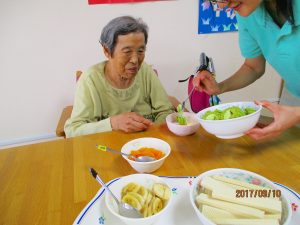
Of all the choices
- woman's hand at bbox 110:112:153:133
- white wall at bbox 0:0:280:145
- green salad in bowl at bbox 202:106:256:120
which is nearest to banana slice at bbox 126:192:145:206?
green salad in bowl at bbox 202:106:256:120

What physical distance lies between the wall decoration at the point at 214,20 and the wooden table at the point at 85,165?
5.39ft

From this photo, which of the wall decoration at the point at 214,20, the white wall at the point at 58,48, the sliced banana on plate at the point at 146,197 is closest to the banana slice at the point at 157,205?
the sliced banana on plate at the point at 146,197

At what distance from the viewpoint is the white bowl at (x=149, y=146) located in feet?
2.66

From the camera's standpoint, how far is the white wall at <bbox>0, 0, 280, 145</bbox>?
2.02 m

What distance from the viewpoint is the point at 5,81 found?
2111 mm

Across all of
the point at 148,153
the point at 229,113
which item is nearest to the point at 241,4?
the point at 229,113

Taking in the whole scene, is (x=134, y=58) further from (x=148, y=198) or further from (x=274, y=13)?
(x=148, y=198)

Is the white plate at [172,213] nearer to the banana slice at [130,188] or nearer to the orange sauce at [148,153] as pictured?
the banana slice at [130,188]

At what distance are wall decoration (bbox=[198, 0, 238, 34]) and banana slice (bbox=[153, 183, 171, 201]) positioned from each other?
2.07 meters

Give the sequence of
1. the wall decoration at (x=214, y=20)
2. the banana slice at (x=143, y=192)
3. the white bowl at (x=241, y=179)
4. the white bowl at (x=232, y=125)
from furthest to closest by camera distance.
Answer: the wall decoration at (x=214, y=20)
the white bowl at (x=232, y=125)
the banana slice at (x=143, y=192)
the white bowl at (x=241, y=179)

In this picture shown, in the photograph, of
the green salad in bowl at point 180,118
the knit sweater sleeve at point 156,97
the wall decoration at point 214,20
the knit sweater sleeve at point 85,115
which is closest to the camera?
the green salad in bowl at point 180,118

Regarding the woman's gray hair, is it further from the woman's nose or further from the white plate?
the white plate

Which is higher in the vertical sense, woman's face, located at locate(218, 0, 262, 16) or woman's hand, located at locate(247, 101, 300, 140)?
woman's face, located at locate(218, 0, 262, 16)

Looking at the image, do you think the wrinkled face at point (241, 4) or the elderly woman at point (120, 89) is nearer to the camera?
the wrinkled face at point (241, 4)
